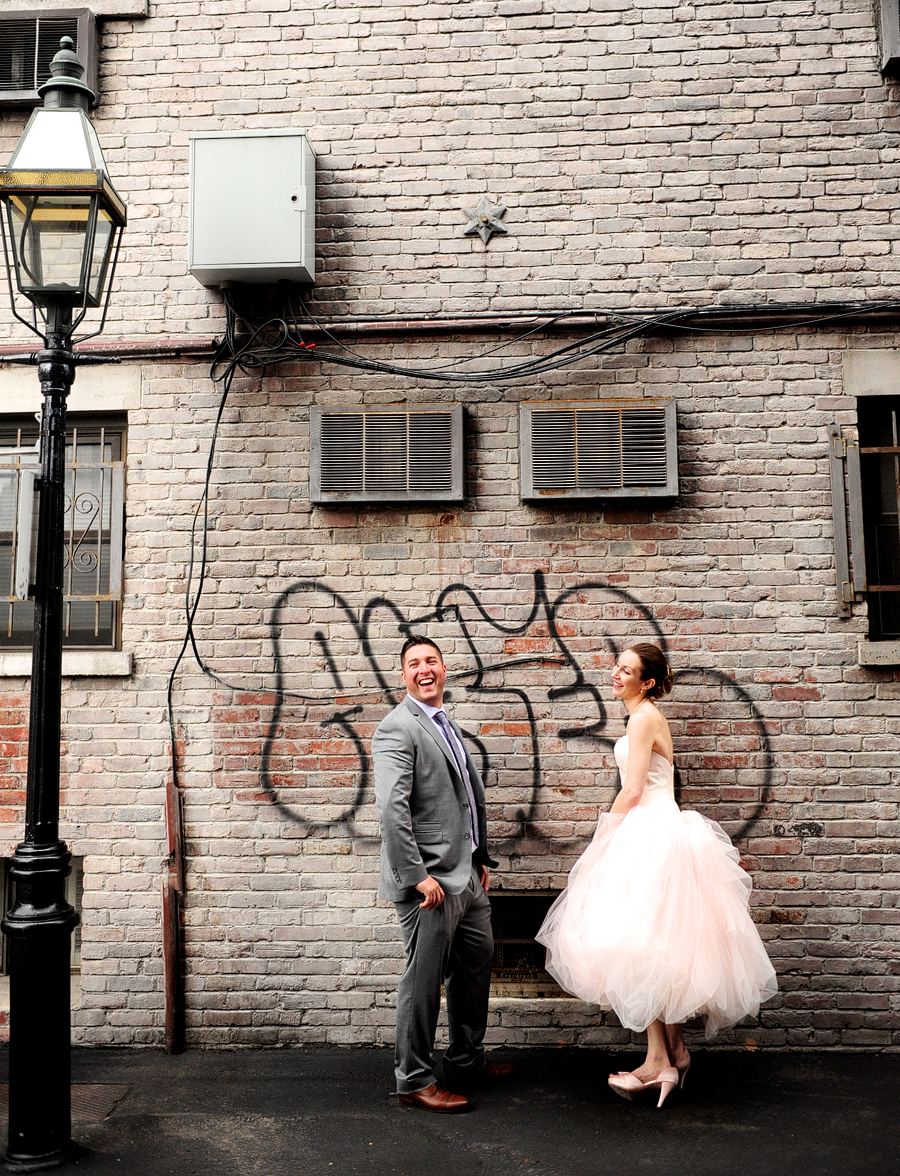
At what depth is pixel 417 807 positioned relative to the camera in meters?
4.11

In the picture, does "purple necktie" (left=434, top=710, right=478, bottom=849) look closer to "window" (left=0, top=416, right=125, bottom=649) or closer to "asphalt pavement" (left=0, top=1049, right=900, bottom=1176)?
"asphalt pavement" (left=0, top=1049, right=900, bottom=1176)

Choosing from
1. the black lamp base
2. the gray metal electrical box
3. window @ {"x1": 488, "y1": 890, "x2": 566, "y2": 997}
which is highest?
the gray metal electrical box

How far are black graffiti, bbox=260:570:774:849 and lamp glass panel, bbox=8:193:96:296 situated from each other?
76.7 inches

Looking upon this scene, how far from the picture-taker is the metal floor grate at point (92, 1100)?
156 inches

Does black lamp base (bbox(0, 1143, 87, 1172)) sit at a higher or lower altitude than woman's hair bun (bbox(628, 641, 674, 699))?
lower

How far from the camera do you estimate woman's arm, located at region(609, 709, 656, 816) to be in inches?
164

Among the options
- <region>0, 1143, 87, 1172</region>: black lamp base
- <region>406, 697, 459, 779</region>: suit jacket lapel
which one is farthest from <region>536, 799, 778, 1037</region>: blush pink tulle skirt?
<region>0, 1143, 87, 1172</region>: black lamp base

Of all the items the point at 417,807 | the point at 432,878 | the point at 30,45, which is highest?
the point at 30,45

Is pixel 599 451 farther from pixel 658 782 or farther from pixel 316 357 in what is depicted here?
pixel 658 782

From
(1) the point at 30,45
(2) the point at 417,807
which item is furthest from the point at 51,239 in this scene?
(2) the point at 417,807

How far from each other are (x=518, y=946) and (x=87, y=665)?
286cm

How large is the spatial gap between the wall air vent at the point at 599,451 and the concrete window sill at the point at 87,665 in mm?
2426

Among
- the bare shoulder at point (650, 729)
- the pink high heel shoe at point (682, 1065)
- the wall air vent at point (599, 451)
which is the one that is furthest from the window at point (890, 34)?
the pink high heel shoe at point (682, 1065)

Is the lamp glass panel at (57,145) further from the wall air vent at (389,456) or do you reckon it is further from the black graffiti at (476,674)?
the black graffiti at (476,674)
